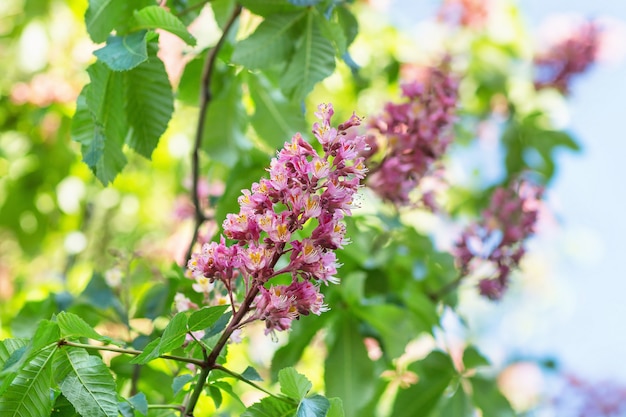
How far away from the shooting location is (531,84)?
87.6 inches

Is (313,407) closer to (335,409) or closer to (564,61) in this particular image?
(335,409)

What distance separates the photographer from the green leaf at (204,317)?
64cm

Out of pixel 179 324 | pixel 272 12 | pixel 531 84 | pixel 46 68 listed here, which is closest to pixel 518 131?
pixel 531 84

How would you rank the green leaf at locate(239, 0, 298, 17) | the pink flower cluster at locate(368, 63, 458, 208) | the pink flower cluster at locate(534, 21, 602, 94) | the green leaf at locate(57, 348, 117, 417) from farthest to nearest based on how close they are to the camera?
the pink flower cluster at locate(534, 21, 602, 94)
the pink flower cluster at locate(368, 63, 458, 208)
the green leaf at locate(239, 0, 298, 17)
the green leaf at locate(57, 348, 117, 417)

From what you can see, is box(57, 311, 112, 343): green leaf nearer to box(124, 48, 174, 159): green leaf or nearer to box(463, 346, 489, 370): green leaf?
box(124, 48, 174, 159): green leaf

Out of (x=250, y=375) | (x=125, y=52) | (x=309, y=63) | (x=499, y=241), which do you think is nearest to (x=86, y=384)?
(x=250, y=375)

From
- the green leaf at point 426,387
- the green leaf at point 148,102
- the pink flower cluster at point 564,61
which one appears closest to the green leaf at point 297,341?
the green leaf at point 426,387

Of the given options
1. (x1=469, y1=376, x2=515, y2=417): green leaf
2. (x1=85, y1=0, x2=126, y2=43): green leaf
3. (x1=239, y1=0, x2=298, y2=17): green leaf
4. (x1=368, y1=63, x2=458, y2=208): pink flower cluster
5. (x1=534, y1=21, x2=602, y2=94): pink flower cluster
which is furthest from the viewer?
(x1=534, y1=21, x2=602, y2=94): pink flower cluster

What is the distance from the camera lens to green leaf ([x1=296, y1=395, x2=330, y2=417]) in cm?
64

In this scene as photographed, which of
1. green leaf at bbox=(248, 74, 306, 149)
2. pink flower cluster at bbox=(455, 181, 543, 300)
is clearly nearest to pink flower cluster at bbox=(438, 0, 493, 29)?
pink flower cluster at bbox=(455, 181, 543, 300)

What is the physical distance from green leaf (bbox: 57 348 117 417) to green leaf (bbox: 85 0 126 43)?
0.40 metres

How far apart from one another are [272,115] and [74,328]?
68 centimetres

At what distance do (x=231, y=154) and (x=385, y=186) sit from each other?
33 centimetres

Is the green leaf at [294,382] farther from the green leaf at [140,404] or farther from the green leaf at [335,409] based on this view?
the green leaf at [140,404]
